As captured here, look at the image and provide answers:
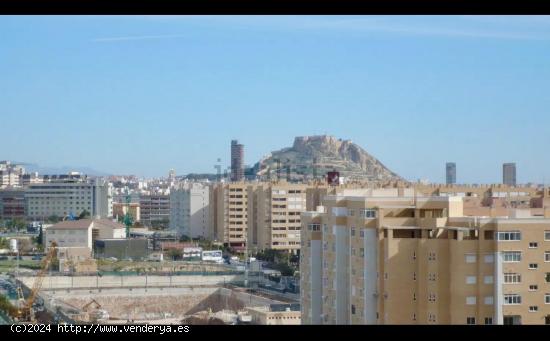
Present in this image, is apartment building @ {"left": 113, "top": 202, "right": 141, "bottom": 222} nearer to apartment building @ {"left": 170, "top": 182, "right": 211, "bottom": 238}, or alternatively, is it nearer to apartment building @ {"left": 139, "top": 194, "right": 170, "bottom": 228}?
apartment building @ {"left": 139, "top": 194, "right": 170, "bottom": 228}

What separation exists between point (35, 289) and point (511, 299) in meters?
7.42

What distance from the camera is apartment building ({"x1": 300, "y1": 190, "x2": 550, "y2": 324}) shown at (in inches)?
163

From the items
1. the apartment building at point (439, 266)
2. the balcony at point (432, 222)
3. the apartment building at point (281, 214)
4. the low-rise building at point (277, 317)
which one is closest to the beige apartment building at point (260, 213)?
the apartment building at point (281, 214)

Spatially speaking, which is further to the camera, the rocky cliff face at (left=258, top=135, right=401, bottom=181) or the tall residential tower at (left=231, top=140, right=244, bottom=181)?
the tall residential tower at (left=231, top=140, right=244, bottom=181)

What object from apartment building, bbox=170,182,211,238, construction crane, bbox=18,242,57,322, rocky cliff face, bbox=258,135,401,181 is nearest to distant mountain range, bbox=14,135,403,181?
rocky cliff face, bbox=258,135,401,181

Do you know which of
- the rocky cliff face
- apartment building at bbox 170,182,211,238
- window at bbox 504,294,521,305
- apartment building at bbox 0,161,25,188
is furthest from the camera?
the rocky cliff face

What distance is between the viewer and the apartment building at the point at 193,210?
57.8 ft

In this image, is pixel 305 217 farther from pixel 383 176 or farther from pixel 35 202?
pixel 383 176

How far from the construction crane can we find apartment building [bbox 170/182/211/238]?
371 cm
